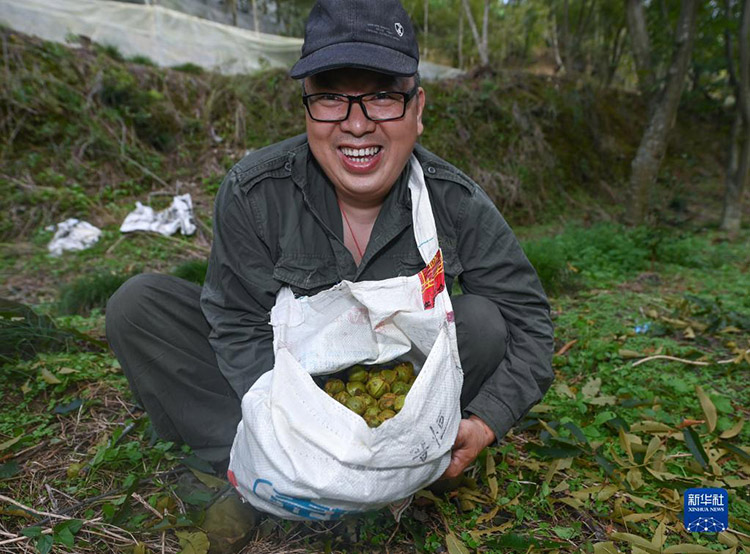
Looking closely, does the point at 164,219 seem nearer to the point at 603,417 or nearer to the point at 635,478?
the point at 603,417

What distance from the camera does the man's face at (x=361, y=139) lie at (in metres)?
1.49

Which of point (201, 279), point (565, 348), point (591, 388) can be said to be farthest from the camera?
point (201, 279)

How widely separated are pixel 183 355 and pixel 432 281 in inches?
32.1

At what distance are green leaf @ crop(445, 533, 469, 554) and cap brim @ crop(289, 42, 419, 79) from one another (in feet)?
4.36

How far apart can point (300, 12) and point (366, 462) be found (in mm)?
18297

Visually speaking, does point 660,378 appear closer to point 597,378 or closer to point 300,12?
point 597,378

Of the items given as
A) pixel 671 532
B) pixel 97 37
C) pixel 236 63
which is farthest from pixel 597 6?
pixel 671 532

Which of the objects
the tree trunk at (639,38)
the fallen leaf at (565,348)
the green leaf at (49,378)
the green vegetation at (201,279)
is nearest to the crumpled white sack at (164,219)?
the green vegetation at (201,279)

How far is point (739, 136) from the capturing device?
6.58 meters

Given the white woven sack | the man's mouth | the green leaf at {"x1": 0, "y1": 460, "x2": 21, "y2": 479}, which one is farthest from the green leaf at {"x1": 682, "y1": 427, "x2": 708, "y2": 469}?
the green leaf at {"x1": 0, "y1": 460, "x2": 21, "y2": 479}

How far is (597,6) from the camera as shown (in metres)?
13.8

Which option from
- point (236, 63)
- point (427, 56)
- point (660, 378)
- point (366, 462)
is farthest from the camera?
point (427, 56)

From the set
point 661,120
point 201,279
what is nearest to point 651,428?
point 201,279

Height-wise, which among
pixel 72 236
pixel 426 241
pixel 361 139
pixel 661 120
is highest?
pixel 361 139
